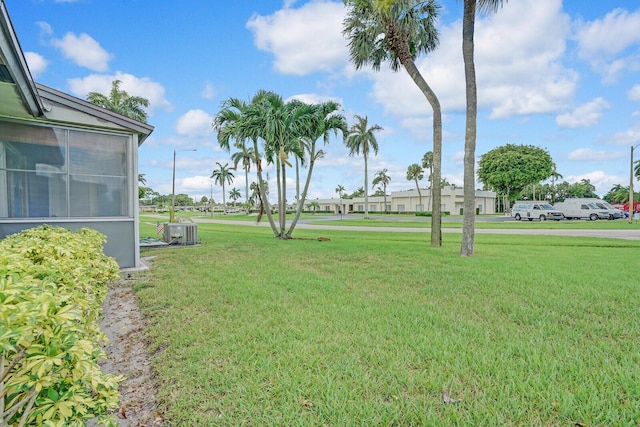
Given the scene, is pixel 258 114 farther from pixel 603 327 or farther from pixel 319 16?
pixel 603 327

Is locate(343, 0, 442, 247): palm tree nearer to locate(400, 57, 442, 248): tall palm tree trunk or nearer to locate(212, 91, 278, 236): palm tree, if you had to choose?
locate(400, 57, 442, 248): tall palm tree trunk

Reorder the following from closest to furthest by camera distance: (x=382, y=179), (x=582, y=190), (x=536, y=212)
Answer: (x=536, y=212) < (x=382, y=179) < (x=582, y=190)

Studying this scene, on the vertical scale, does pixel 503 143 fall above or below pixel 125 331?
above

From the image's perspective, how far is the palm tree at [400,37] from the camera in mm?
9273

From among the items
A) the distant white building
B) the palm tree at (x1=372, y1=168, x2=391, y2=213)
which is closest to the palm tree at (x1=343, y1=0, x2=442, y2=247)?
the distant white building

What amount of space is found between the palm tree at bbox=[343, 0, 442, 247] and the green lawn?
16.1ft

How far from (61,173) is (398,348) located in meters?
7.88

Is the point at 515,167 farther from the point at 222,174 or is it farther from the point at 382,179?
the point at 222,174

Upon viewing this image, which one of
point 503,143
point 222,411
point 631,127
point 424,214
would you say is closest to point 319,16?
point 222,411

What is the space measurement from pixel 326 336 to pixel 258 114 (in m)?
10.7

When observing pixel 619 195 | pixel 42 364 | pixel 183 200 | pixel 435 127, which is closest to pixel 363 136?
pixel 435 127

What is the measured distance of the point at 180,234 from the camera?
12.3 meters

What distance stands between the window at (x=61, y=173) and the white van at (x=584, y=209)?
3659 cm

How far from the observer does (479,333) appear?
343 cm
